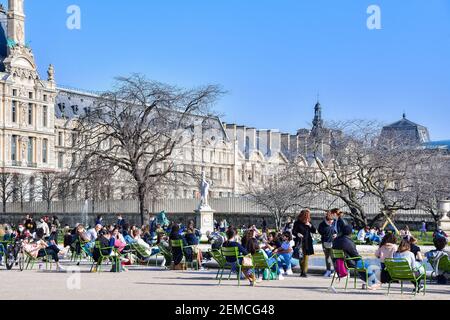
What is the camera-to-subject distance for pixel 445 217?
44438 mm

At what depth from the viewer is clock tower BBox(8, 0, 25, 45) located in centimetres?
9544

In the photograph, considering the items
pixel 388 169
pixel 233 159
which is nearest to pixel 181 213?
pixel 388 169

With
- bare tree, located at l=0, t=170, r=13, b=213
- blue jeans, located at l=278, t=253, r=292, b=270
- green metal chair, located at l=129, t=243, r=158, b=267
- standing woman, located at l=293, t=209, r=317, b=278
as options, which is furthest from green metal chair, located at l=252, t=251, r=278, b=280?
bare tree, located at l=0, t=170, r=13, b=213

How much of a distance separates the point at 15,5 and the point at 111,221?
3858 cm

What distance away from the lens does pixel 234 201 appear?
65.5 meters

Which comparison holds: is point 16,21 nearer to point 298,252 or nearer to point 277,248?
point 298,252

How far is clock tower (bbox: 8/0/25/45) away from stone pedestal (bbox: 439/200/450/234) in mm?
59994

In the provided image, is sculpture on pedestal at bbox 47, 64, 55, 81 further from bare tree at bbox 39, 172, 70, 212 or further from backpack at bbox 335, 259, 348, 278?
backpack at bbox 335, 259, 348, 278

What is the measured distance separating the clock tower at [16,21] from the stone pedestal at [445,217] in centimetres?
5999

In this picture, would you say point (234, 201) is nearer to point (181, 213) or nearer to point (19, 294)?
point (181, 213)

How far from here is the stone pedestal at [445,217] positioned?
43606 millimetres

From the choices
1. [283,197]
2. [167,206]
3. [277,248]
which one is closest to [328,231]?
[277,248]

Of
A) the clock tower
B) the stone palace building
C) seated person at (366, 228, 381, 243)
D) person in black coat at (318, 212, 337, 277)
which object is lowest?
seated person at (366, 228, 381, 243)

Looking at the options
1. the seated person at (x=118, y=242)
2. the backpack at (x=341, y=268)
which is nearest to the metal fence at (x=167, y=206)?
the seated person at (x=118, y=242)
